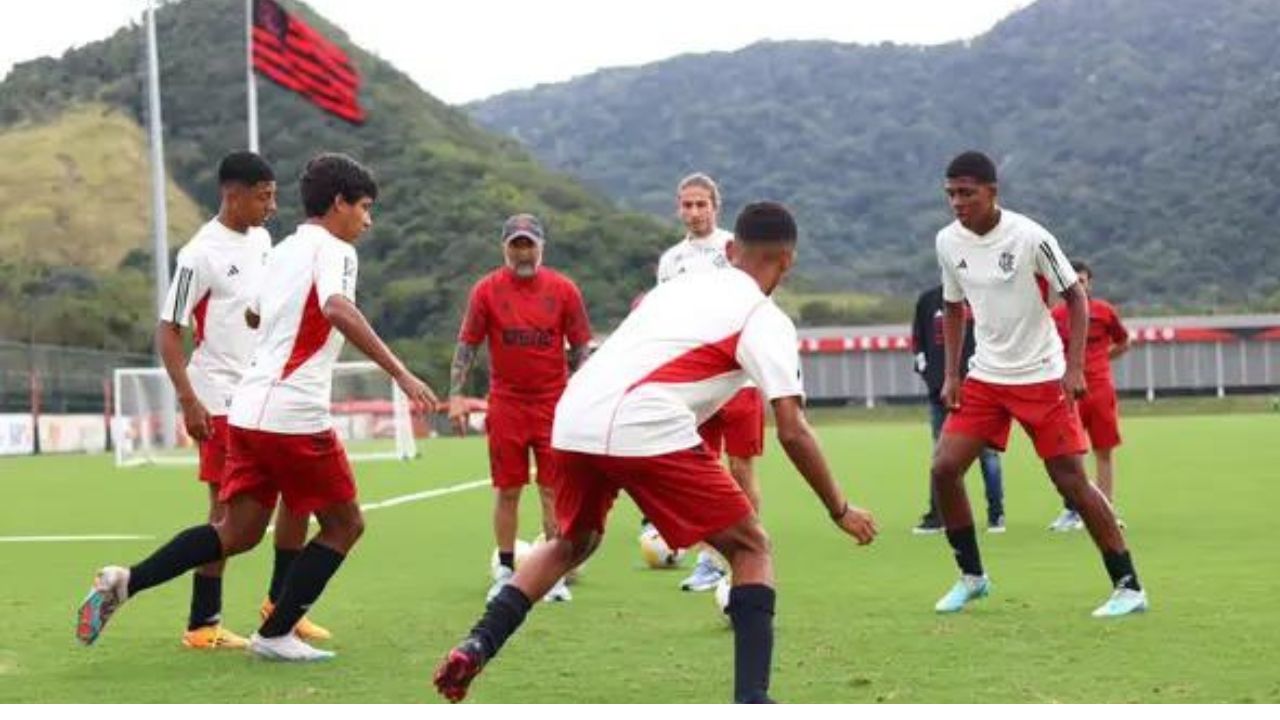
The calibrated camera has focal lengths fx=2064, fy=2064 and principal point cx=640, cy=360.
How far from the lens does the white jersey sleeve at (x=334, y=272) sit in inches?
310

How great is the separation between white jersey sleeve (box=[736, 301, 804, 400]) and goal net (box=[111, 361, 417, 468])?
2712cm

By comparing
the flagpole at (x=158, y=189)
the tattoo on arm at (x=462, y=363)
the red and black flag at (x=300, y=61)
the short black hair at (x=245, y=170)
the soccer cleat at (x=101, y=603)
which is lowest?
the soccer cleat at (x=101, y=603)

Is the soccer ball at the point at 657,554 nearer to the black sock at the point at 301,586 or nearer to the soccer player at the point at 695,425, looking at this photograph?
the black sock at the point at 301,586

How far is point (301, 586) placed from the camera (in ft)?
26.8

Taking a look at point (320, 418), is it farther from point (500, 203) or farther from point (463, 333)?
point (500, 203)

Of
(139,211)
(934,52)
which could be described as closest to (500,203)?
(139,211)

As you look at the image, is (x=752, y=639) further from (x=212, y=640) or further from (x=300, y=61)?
(x=300, y=61)

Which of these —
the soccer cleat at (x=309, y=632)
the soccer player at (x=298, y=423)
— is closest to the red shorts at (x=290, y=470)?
the soccer player at (x=298, y=423)

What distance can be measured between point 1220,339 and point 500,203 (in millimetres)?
36209

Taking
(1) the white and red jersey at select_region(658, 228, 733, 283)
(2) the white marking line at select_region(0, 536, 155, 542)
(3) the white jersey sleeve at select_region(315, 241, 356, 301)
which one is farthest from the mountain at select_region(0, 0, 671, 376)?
(3) the white jersey sleeve at select_region(315, 241, 356, 301)

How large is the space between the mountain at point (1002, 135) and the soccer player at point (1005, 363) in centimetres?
9791

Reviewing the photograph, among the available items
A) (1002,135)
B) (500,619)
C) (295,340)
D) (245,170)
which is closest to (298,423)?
(295,340)
